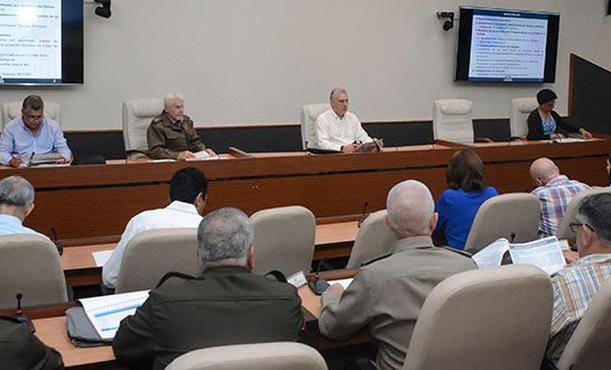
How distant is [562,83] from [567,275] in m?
7.83

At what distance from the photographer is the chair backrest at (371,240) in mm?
3314

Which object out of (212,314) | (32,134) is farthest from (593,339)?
(32,134)

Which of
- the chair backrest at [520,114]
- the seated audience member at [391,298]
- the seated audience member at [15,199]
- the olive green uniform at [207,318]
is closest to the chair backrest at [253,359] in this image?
the olive green uniform at [207,318]

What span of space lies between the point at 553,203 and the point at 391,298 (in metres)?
2.33

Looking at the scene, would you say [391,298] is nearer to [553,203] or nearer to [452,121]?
[553,203]

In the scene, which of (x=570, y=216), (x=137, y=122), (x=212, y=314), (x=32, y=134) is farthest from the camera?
(x=137, y=122)

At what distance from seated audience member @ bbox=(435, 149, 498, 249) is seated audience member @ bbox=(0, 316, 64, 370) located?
2.58 m

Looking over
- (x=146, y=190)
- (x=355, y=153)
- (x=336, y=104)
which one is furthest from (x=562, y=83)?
(x=146, y=190)

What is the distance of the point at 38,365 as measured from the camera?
5.87ft

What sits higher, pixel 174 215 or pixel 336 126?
pixel 336 126

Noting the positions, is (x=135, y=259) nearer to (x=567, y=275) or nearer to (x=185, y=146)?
(x=567, y=275)

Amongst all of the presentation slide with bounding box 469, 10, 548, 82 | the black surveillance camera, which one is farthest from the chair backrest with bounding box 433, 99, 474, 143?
the black surveillance camera

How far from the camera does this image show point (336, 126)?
22.2ft

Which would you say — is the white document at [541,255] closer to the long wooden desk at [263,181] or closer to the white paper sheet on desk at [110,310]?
the white paper sheet on desk at [110,310]
